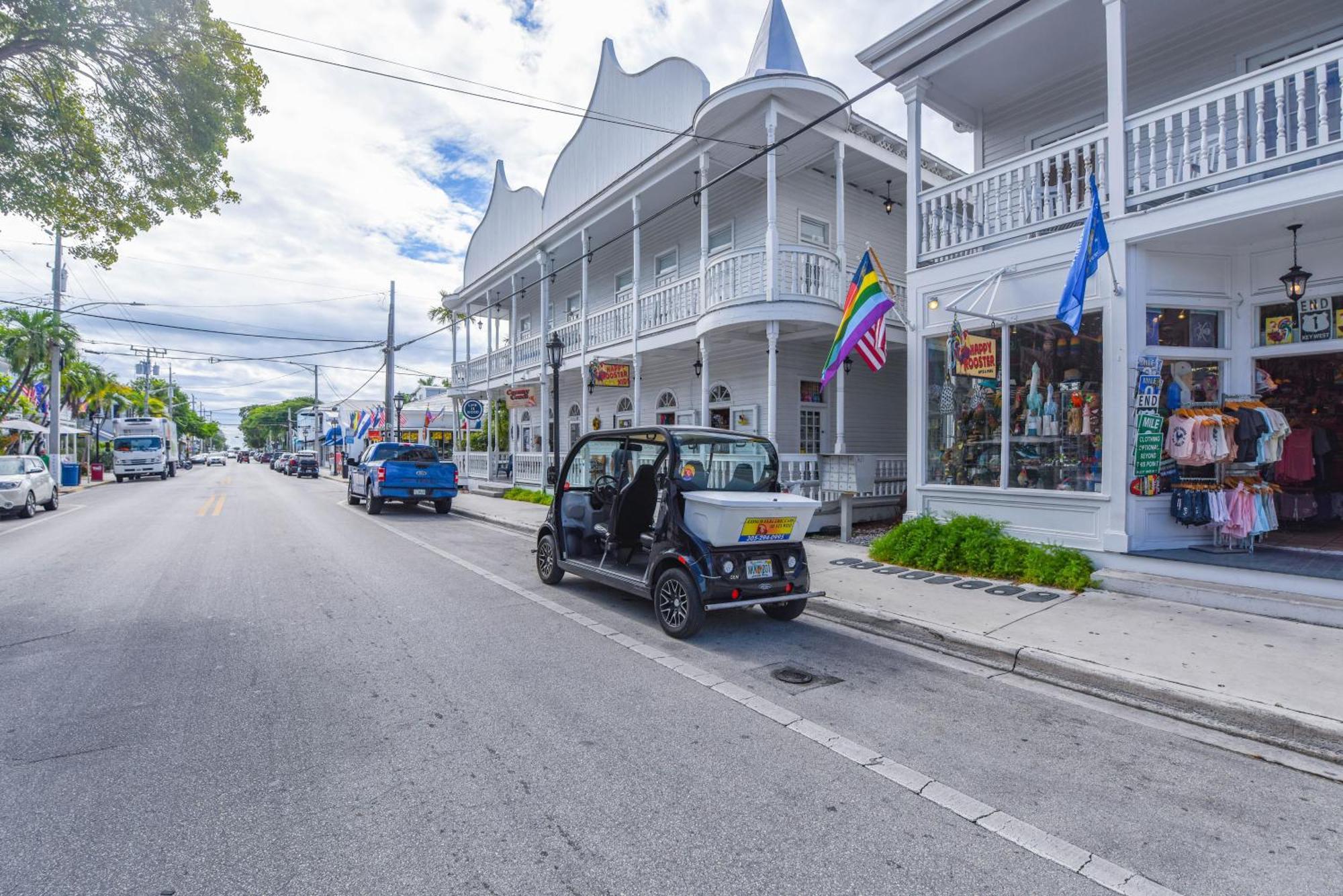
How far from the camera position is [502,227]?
24297 millimetres

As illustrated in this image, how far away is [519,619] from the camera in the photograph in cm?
656

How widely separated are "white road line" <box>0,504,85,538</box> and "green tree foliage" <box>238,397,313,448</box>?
11130 cm

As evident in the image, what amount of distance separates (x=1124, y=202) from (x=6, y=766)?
10923 millimetres

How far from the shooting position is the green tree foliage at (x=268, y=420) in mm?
129500

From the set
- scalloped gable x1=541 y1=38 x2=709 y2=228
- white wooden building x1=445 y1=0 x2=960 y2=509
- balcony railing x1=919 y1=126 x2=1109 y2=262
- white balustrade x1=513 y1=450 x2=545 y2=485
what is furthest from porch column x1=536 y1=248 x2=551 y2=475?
balcony railing x1=919 y1=126 x2=1109 y2=262

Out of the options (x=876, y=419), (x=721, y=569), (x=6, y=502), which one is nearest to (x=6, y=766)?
(x=721, y=569)

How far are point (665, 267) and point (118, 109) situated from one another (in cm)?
1217

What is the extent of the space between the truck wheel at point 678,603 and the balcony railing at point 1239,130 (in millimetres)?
7021

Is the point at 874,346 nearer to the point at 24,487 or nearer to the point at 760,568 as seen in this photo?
the point at 760,568

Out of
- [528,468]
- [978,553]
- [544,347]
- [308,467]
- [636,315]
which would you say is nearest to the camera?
[978,553]

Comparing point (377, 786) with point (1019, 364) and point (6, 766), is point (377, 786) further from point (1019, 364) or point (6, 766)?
point (1019, 364)

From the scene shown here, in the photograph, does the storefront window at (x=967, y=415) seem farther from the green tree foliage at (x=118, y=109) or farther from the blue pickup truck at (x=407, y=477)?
the blue pickup truck at (x=407, y=477)

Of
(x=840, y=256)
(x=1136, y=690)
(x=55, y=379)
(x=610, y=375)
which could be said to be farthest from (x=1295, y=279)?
(x=55, y=379)

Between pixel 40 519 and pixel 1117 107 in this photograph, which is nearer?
pixel 1117 107
